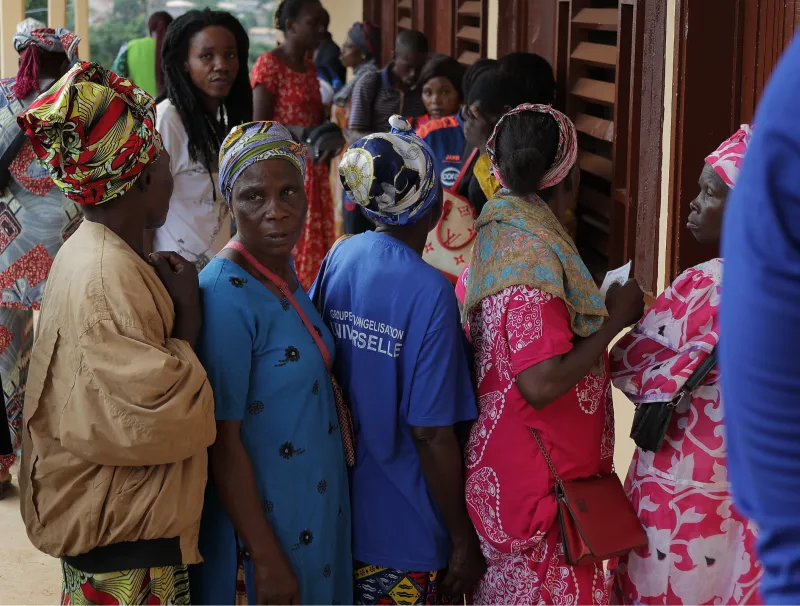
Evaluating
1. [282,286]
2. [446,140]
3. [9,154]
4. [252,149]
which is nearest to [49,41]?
[9,154]

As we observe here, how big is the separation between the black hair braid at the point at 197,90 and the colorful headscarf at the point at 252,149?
1.89 m

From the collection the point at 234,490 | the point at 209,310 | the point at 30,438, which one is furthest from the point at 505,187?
the point at 30,438

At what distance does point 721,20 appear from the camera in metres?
3.45

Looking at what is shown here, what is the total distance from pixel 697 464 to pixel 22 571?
2683 mm

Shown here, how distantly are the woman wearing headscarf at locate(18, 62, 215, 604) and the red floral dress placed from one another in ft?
14.1

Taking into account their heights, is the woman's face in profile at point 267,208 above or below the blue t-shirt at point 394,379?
above

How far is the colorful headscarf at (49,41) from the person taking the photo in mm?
4008

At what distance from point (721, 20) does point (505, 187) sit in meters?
1.53

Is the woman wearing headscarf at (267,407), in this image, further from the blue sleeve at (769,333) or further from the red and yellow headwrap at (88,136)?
the blue sleeve at (769,333)

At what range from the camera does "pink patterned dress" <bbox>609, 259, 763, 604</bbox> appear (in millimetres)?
2205

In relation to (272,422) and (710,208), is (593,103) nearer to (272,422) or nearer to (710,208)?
(710,208)

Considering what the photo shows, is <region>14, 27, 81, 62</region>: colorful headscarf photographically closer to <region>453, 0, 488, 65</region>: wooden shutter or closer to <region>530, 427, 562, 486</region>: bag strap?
<region>530, 427, 562, 486</region>: bag strap

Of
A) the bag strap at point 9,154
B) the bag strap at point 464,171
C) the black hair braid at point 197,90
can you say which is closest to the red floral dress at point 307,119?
the black hair braid at point 197,90

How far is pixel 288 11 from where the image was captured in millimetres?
Answer: 6672
